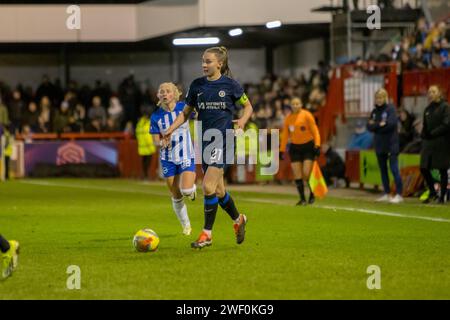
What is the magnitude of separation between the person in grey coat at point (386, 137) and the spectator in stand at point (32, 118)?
58.2 feet

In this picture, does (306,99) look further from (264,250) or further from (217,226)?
(264,250)

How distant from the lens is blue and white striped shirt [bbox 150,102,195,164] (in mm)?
14797

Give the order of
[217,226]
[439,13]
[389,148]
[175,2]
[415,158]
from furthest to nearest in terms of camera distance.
A: [175,2] → [439,13] → [415,158] → [389,148] → [217,226]

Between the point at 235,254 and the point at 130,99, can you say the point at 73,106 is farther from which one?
the point at 235,254

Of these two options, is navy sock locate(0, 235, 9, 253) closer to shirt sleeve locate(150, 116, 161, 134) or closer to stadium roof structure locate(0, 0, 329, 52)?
shirt sleeve locate(150, 116, 161, 134)

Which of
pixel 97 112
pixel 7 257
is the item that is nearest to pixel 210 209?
pixel 7 257

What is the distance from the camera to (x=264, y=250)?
519 inches

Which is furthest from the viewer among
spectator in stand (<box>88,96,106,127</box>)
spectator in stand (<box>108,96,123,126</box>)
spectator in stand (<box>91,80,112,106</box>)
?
spectator in stand (<box>91,80,112,106</box>)

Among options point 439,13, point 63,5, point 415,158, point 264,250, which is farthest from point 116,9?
point 264,250

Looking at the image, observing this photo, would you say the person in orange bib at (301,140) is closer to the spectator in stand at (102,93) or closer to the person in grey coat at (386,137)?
the person in grey coat at (386,137)

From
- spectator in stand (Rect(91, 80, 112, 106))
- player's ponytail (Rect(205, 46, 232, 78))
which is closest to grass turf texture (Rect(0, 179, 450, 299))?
player's ponytail (Rect(205, 46, 232, 78))

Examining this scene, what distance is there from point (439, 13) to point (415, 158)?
30.8 ft

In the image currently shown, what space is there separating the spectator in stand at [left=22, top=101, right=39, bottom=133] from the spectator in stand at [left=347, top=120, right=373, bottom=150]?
41.5ft

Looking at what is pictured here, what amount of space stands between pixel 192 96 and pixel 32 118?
25307mm
